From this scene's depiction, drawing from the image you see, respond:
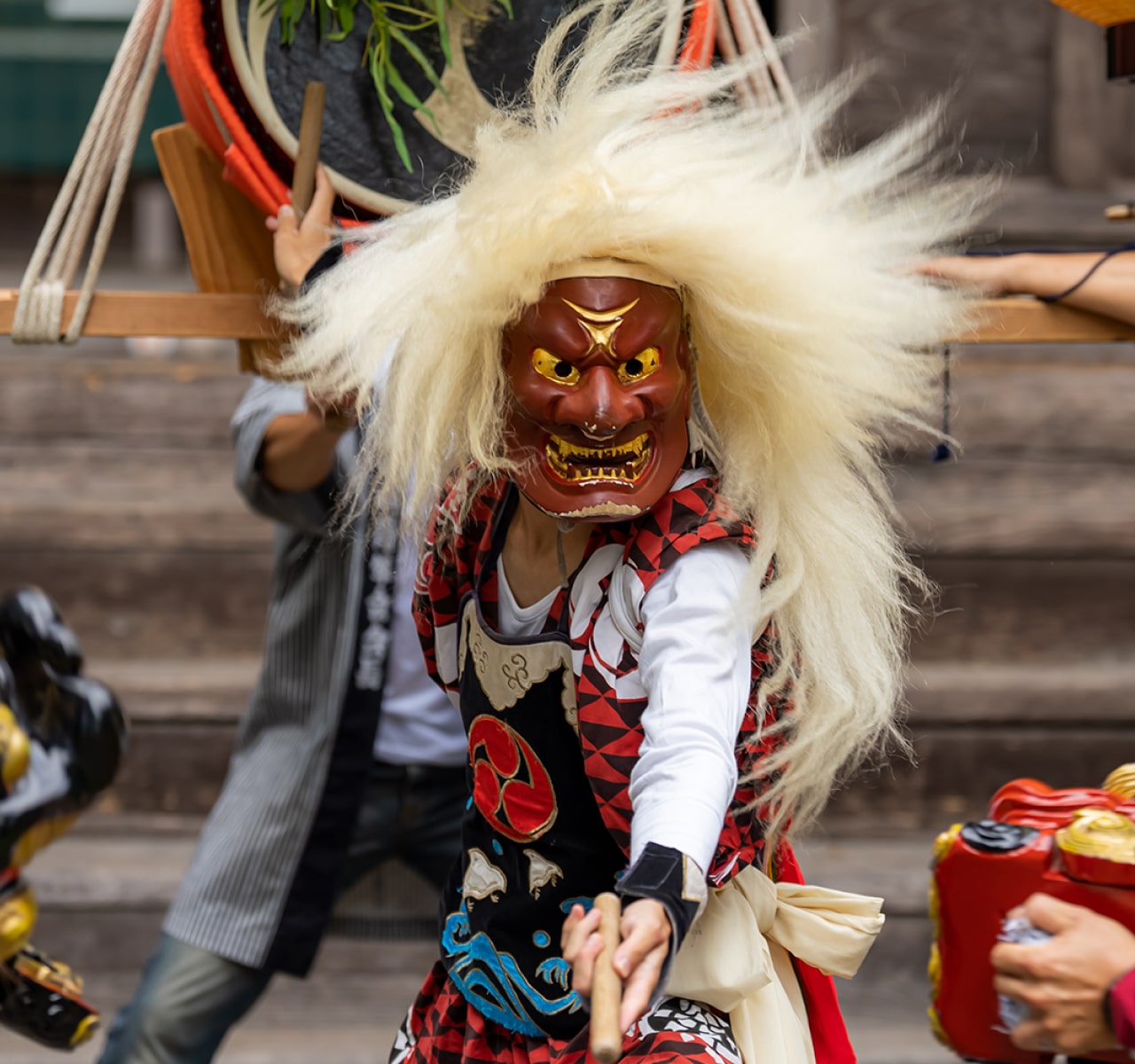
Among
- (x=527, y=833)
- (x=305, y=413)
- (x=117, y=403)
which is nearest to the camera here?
(x=527, y=833)

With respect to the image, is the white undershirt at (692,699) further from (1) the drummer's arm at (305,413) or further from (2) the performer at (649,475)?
(1) the drummer's arm at (305,413)

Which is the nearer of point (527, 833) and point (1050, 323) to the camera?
point (527, 833)

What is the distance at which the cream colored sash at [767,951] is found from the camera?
4.00 feet

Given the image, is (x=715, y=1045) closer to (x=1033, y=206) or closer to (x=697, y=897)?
(x=697, y=897)

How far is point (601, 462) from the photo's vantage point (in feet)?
3.94

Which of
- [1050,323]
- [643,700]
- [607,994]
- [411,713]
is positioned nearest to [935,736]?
[411,713]

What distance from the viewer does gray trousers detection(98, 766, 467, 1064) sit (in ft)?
6.02

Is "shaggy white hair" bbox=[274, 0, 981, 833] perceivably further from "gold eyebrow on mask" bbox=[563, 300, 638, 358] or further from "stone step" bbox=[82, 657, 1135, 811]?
"stone step" bbox=[82, 657, 1135, 811]

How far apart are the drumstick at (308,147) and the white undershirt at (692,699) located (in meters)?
0.55

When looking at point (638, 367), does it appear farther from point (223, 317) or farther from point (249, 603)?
point (249, 603)

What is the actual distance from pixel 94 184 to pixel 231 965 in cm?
97

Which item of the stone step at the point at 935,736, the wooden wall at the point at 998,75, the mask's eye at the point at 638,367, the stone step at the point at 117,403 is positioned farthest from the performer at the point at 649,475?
the stone step at the point at 117,403

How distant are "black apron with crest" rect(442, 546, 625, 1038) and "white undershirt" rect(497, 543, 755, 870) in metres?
0.11

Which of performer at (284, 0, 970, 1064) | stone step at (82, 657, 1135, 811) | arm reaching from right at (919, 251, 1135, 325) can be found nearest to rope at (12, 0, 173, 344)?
performer at (284, 0, 970, 1064)
